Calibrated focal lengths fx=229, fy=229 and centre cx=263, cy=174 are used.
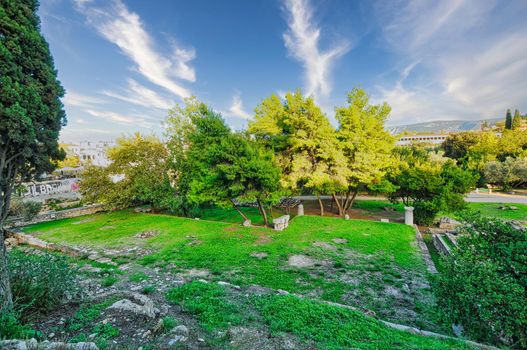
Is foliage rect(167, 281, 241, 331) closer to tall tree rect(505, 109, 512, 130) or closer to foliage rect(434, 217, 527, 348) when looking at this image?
foliage rect(434, 217, 527, 348)

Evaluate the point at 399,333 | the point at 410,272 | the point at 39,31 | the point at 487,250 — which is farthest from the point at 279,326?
the point at 39,31

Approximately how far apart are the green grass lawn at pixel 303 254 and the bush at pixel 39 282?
3282 mm

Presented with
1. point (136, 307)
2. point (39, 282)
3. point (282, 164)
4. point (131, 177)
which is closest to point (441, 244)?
point (282, 164)

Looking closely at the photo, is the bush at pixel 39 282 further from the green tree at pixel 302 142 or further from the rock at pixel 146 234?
the green tree at pixel 302 142

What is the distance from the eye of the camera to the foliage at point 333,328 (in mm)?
3363

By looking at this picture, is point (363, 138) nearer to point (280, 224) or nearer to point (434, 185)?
point (434, 185)

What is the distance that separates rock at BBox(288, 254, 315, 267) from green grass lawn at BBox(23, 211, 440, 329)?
7 centimetres

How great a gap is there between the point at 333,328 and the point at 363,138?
12.2 m

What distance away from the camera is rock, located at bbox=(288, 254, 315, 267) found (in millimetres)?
7543

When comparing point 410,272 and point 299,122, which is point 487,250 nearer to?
point 410,272

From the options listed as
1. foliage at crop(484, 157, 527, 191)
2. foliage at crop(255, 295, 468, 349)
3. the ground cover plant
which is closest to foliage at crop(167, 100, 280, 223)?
the ground cover plant

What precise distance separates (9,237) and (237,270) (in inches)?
492

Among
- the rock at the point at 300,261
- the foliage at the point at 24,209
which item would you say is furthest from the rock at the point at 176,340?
the foliage at the point at 24,209

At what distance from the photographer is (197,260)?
7785 millimetres
